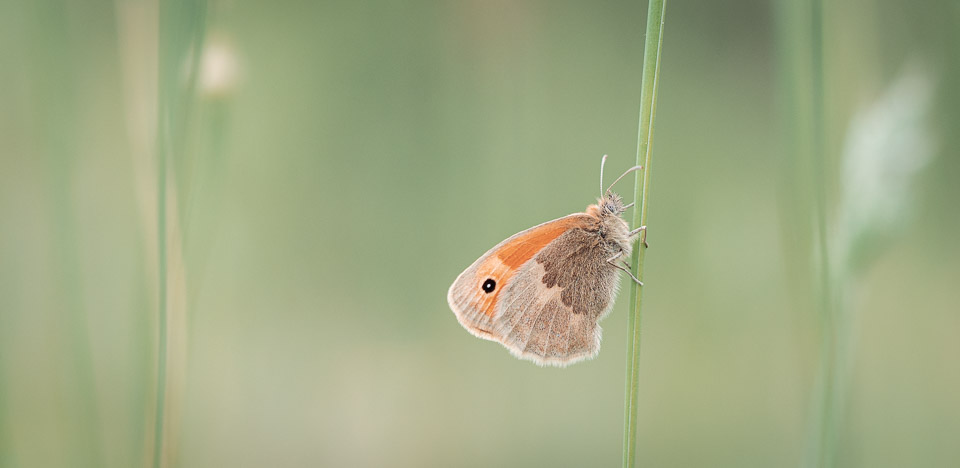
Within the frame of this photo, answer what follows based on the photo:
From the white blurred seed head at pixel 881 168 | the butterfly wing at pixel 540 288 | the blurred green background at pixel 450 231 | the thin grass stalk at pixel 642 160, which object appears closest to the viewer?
the thin grass stalk at pixel 642 160

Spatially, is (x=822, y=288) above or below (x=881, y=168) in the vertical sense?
below

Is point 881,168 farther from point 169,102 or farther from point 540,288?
point 169,102

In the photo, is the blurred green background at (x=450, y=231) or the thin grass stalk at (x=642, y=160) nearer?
the thin grass stalk at (x=642, y=160)

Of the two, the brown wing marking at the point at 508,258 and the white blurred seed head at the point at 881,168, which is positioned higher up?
the white blurred seed head at the point at 881,168

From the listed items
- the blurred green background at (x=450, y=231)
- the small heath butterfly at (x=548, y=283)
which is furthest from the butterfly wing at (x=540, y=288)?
the blurred green background at (x=450, y=231)

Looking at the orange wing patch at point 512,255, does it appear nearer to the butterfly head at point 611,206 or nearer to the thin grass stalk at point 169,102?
the butterfly head at point 611,206

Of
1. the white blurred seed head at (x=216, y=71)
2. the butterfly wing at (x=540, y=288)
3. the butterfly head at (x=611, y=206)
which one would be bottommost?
the butterfly wing at (x=540, y=288)

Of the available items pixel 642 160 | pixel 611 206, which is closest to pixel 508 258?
pixel 611 206
